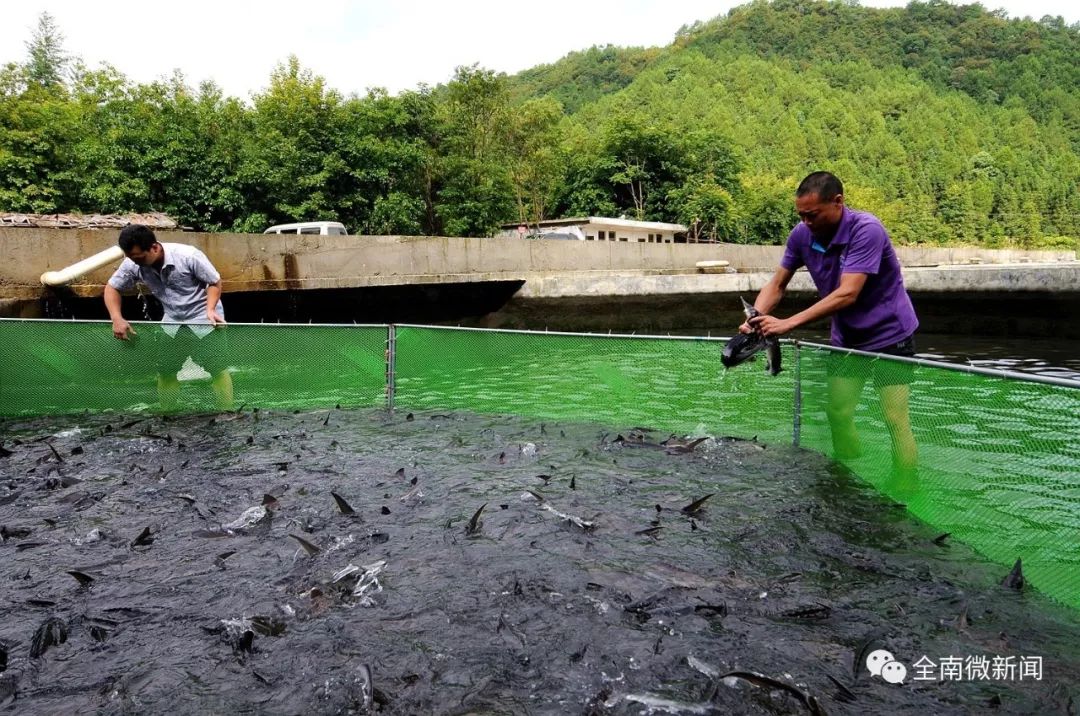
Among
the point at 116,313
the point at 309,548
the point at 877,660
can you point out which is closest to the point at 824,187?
the point at 877,660

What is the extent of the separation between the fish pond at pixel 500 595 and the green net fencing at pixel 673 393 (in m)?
0.30

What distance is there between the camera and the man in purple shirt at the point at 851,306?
14.7 ft

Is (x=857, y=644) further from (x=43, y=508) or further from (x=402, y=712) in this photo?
(x=43, y=508)

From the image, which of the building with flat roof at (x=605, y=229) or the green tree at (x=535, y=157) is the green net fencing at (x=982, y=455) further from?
the green tree at (x=535, y=157)

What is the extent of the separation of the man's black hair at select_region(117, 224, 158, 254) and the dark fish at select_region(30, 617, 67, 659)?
14.3ft

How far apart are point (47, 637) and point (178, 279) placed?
489 cm

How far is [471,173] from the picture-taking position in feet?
130

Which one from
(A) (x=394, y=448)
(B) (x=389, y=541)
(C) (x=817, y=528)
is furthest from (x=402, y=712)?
(A) (x=394, y=448)

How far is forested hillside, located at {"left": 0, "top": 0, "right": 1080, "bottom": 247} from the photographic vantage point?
31.5m

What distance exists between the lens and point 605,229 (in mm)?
45344

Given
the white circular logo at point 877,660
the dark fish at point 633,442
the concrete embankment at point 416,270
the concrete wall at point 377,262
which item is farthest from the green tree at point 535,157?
the white circular logo at point 877,660

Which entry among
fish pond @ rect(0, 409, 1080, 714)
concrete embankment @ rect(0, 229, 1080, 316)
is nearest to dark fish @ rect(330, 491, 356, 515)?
fish pond @ rect(0, 409, 1080, 714)

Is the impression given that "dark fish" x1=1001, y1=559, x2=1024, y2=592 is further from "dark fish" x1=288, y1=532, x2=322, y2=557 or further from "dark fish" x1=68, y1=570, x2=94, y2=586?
"dark fish" x1=68, y1=570, x2=94, y2=586

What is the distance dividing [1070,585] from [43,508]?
6.03m
